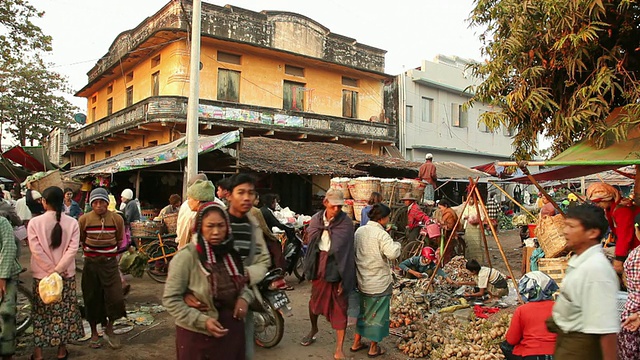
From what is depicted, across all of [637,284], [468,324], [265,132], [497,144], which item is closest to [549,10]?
[637,284]

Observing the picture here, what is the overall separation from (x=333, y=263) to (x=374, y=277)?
0.50 meters

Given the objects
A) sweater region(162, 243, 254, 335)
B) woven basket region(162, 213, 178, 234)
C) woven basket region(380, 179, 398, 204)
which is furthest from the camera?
woven basket region(380, 179, 398, 204)

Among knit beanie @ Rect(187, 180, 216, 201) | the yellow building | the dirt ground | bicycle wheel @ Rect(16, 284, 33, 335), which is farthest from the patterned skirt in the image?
the yellow building

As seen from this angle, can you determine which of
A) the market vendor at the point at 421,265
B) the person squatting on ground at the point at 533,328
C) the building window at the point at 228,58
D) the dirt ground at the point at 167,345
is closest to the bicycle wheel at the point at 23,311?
the dirt ground at the point at 167,345


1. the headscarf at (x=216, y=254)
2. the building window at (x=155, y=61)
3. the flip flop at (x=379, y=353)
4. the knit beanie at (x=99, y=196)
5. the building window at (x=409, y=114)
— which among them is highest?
the building window at (x=155, y=61)

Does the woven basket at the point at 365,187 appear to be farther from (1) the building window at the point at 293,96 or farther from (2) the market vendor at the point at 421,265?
(1) the building window at the point at 293,96

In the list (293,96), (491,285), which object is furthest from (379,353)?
(293,96)

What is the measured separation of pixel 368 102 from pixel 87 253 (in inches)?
768

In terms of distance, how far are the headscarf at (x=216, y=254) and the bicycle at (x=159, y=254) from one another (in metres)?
6.07

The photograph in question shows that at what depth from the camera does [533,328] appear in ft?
10.7

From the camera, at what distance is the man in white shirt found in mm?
2320

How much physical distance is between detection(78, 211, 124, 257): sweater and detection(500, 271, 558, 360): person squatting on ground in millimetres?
4116

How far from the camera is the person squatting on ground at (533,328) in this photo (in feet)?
10.6

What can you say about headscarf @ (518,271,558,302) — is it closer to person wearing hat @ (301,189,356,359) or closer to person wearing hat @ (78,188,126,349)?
person wearing hat @ (301,189,356,359)
